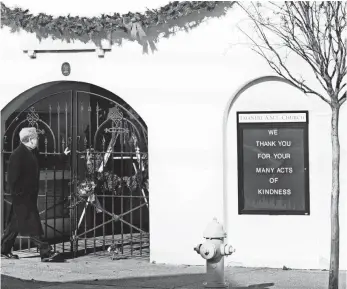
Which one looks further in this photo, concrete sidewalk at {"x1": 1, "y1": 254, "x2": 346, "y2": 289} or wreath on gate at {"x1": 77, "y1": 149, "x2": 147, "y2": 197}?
wreath on gate at {"x1": 77, "y1": 149, "x2": 147, "y2": 197}

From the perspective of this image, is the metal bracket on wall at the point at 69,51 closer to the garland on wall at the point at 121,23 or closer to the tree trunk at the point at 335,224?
the garland on wall at the point at 121,23

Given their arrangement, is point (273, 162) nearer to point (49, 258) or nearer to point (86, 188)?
point (86, 188)

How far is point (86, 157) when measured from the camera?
1272cm

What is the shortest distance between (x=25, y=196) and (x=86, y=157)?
107 cm

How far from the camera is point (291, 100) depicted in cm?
1145

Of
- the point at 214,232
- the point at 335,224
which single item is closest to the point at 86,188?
the point at 214,232

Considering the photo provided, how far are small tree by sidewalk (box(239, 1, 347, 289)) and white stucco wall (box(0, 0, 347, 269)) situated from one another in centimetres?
33

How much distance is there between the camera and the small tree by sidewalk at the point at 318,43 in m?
9.20

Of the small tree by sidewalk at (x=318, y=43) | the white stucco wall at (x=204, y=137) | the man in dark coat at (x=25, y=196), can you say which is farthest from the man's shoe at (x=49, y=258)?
the small tree by sidewalk at (x=318, y=43)

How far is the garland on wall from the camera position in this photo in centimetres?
1165

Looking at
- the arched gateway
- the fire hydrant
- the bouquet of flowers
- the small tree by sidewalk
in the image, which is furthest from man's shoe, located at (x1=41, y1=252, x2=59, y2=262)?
the small tree by sidewalk

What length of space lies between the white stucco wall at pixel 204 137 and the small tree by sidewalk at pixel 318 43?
326 millimetres

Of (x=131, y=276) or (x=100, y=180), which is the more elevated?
Result: (x=100, y=180)

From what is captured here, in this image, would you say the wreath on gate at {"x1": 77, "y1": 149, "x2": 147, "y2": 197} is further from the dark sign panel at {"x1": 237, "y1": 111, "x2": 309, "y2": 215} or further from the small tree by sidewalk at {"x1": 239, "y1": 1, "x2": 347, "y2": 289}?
the small tree by sidewalk at {"x1": 239, "y1": 1, "x2": 347, "y2": 289}
